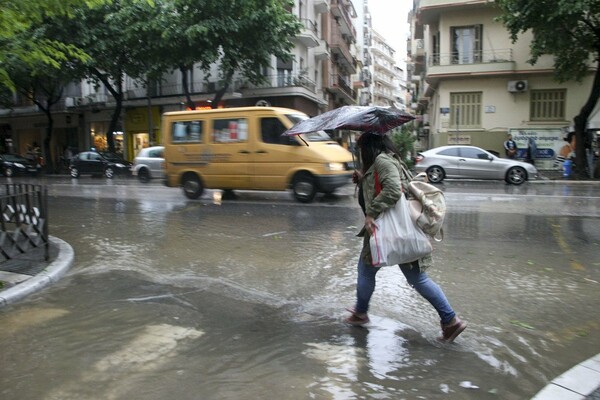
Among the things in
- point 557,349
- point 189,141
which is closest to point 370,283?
point 557,349

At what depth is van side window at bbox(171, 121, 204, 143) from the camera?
13039mm

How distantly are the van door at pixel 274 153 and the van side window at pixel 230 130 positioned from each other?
1.41ft

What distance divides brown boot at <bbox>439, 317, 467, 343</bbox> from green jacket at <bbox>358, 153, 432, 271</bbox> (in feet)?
1.65

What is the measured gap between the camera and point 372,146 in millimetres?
4027

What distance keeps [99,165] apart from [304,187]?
1689 cm

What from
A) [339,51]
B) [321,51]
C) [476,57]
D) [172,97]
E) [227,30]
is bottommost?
[172,97]

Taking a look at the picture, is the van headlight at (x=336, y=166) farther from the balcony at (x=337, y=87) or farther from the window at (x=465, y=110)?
the balcony at (x=337, y=87)

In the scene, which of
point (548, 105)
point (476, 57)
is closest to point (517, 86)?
point (548, 105)

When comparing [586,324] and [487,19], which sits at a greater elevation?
[487,19]

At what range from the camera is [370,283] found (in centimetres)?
421

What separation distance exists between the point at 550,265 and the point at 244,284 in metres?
3.90

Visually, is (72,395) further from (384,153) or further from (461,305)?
(461,305)

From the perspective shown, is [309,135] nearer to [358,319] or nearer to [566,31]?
[358,319]

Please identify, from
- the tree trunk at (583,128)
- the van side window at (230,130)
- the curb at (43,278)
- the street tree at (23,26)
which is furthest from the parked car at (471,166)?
the street tree at (23,26)
